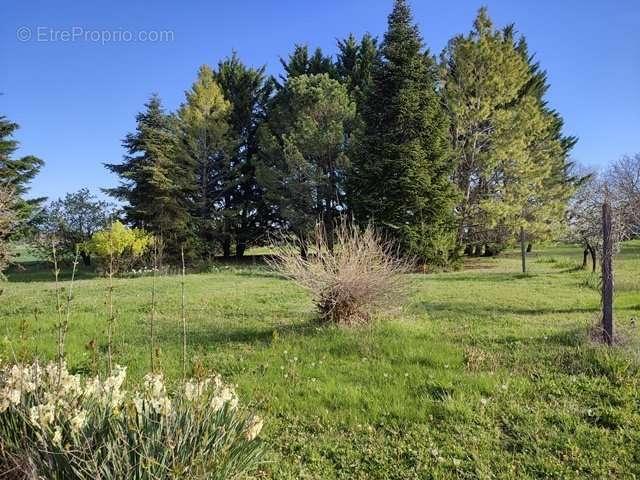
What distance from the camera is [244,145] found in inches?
1056

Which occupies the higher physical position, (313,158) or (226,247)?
(313,158)

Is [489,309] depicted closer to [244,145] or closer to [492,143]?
[492,143]

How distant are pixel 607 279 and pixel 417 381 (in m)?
3.09

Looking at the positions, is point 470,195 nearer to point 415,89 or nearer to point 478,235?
point 478,235

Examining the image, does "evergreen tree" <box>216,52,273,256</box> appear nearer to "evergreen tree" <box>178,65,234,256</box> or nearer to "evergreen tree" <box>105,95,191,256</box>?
"evergreen tree" <box>178,65,234,256</box>

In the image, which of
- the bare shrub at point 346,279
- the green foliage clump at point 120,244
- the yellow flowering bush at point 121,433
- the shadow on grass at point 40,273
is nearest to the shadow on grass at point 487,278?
the bare shrub at point 346,279

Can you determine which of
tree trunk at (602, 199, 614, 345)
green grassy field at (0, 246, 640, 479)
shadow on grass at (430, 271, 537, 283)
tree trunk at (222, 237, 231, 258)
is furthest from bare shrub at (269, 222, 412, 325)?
tree trunk at (222, 237, 231, 258)

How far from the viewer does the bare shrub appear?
5.93 metres

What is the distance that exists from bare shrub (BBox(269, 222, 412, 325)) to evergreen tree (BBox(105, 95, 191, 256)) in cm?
1597

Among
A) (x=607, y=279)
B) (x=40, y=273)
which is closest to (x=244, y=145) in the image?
(x=40, y=273)

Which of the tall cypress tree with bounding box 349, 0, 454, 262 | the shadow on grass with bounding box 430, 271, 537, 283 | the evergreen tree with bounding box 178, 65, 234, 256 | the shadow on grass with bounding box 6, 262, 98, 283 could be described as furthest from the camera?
the evergreen tree with bounding box 178, 65, 234, 256

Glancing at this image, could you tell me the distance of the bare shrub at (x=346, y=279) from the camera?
19.5ft

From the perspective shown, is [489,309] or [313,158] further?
[313,158]

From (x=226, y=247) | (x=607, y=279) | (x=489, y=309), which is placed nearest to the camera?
(x=607, y=279)
